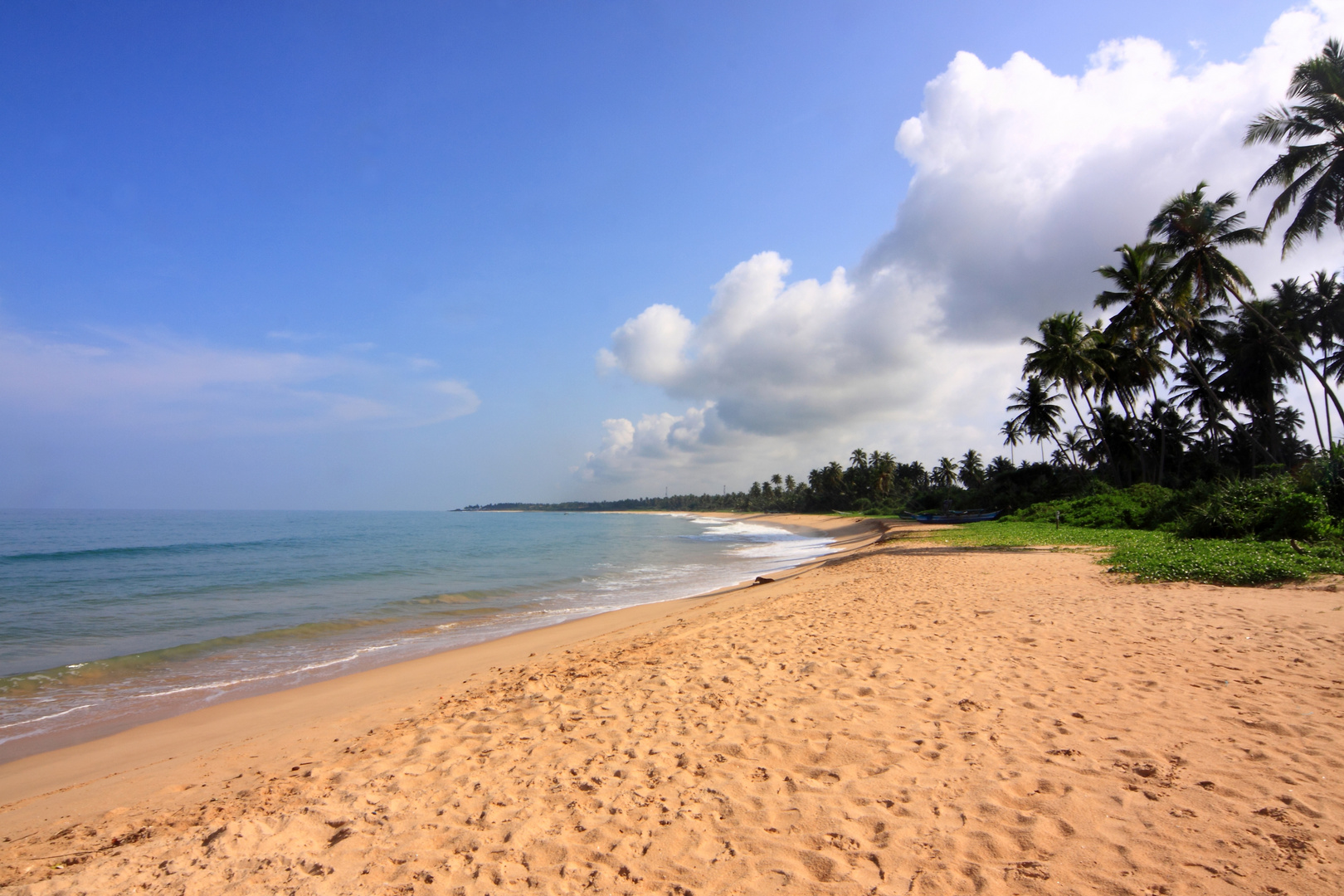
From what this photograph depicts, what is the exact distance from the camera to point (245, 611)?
15.5 m

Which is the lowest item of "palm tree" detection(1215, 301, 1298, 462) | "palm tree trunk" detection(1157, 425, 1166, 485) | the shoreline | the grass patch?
the shoreline

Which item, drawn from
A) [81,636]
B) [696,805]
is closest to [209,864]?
[696,805]

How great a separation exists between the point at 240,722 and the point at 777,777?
6.94 meters

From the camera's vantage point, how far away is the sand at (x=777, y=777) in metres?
3.04

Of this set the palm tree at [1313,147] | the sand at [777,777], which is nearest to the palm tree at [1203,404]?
the palm tree at [1313,147]

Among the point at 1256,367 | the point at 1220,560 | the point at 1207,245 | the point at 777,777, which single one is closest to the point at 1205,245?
the point at 1207,245

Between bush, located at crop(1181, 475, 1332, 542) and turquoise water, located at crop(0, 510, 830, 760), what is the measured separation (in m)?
13.2

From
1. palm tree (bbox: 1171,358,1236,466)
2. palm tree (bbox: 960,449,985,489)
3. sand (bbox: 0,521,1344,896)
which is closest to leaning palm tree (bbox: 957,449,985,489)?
palm tree (bbox: 960,449,985,489)

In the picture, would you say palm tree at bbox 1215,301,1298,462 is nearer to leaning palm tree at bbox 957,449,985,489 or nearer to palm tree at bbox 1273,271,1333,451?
palm tree at bbox 1273,271,1333,451

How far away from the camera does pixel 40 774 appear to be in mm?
6051

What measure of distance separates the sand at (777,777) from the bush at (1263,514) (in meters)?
7.72

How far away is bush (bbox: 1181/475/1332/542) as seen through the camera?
525 inches

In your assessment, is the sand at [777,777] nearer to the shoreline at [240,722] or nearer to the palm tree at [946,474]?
the shoreline at [240,722]

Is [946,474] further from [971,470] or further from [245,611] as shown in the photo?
[245,611]
